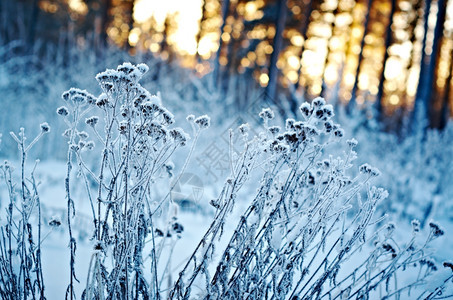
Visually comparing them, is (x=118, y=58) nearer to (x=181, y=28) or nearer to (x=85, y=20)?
(x=181, y=28)

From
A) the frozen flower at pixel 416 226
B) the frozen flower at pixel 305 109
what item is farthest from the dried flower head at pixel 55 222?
the frozen flower at pixel 416 226

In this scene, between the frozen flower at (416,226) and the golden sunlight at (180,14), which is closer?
the frozen flower at (416,226)

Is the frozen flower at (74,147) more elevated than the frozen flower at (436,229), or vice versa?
the frozen flower at (74,147)

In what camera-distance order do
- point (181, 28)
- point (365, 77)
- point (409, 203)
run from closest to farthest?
point (409, 203) < point (181, 28) < point (365, 77)

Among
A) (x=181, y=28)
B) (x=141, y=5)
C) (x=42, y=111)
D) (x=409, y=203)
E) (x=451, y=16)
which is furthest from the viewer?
(x=181, y=28)

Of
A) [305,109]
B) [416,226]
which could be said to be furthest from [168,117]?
[416,226]

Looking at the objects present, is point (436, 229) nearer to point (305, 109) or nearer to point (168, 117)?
point (305, 109)

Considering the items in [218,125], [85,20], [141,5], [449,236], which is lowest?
[449,236]

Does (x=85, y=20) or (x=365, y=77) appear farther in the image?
(x=365, y=77)

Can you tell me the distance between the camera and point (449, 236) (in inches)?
176

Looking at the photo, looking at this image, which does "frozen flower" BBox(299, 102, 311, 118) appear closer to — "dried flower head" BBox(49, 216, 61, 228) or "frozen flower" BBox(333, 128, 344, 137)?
"frozen flower" BBox(333, 128, 344, 137)

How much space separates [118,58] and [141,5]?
8737 mm

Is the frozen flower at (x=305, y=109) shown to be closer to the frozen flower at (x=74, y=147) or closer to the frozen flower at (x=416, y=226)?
the frozen flower at (x=416, y=226)

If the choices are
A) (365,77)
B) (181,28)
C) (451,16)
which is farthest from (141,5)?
(365,77)
